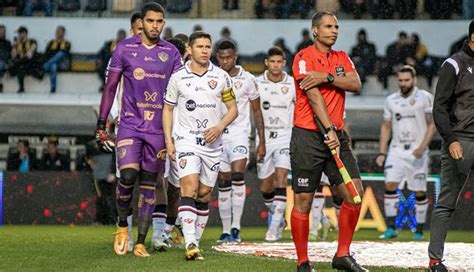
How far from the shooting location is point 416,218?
1908 cm

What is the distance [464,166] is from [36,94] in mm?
18996

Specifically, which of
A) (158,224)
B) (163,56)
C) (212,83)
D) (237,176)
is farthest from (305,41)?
(212,83)

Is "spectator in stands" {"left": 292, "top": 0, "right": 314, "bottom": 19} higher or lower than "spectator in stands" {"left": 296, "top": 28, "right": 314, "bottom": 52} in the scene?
higher

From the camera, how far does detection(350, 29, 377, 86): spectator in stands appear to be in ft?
89.1

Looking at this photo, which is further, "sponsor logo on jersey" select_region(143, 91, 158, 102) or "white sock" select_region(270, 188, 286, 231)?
"white sock" select_region(270, 188, 286, 231)

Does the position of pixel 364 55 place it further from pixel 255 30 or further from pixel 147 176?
pixel 147 176

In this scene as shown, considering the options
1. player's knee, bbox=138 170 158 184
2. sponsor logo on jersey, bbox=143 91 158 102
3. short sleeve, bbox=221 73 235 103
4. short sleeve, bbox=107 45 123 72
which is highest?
short sleeve, bbox=107 45 123 72

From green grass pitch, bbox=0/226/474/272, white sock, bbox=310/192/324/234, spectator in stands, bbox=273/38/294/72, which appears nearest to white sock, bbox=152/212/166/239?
green grass pitch, bbox=0/226/474/272

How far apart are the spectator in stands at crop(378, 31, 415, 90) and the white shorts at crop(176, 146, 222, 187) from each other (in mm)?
15406

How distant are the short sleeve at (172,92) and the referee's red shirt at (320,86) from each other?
1.95m

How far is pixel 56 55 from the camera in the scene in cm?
2805

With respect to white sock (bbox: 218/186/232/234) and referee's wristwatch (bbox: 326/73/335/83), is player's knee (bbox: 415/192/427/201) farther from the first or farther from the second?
referee's wristwatch (bbox: 326/73/335/83)

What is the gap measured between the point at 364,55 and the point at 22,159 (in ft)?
27.9

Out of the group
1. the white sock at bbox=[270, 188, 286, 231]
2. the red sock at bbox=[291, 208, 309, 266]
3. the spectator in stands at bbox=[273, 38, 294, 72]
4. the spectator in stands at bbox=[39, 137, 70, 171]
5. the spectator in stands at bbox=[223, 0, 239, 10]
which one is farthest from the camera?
the spectator in stands at bbox=[223, 0, 239, 10]
